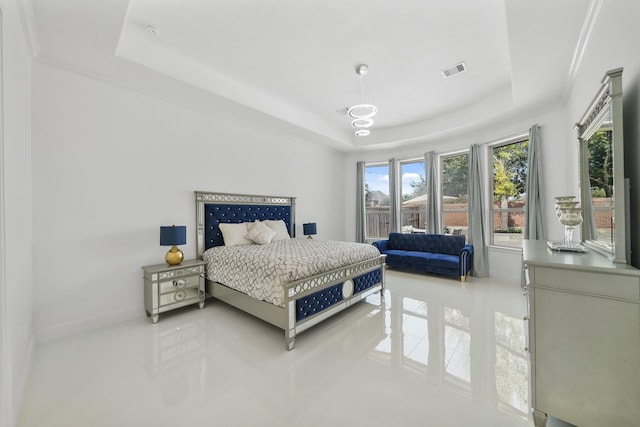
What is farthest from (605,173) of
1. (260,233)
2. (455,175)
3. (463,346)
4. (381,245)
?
(381,245)

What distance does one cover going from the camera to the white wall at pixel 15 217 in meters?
1.43

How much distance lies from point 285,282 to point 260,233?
1834 millimetres

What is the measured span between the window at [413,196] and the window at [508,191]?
1455 millimetres

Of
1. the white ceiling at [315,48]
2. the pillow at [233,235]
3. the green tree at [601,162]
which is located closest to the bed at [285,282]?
the pillow at [233,235]

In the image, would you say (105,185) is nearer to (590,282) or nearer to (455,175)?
(590,282)

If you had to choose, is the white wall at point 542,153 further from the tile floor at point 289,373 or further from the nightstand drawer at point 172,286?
the nightstand drawer at point 172,286

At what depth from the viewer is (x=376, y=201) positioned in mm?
7004

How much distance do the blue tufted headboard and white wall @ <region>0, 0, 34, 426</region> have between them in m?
1.77

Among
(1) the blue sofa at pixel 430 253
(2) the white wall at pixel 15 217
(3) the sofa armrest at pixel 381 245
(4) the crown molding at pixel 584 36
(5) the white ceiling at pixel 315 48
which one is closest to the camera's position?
(2) the white wall at pixel 15 217

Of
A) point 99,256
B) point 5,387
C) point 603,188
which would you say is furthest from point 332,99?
point 5,387

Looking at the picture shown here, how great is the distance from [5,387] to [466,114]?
20.5 ft

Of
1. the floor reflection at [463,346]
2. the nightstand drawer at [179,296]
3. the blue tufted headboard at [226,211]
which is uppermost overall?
the blue tufted headboard at [226,211]

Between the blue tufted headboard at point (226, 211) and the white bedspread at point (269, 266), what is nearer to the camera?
the white bedspread at point (269, 266)

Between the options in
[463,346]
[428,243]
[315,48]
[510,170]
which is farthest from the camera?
[428,243]
